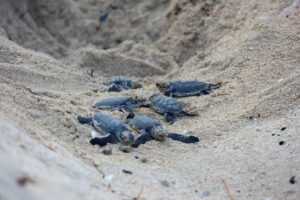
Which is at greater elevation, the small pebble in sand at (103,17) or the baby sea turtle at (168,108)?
the small pebble in sand at (103,17)

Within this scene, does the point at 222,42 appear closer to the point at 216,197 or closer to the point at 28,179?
the point at 216,197

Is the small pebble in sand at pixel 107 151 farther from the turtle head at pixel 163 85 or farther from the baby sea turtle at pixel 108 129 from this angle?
the turtle head at pixel 163 85

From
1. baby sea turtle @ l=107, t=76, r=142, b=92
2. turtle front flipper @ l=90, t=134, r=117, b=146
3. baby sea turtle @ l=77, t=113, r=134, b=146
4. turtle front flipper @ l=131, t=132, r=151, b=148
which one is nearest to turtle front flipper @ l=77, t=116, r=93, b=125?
baby sea turtle @ l=77, t=113, r=134, b=146

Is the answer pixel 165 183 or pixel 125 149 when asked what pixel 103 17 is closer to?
pixel 125 149

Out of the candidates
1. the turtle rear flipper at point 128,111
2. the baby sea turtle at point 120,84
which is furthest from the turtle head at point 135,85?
the turtle rear flipper at point 128,111

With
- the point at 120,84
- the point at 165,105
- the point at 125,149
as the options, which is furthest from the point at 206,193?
the point at 120,84

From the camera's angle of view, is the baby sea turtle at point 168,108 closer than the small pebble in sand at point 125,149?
No
